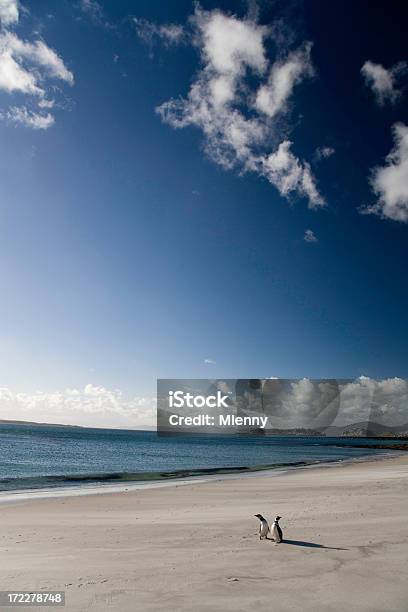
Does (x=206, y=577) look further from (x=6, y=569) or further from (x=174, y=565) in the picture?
(x=6, y=569)

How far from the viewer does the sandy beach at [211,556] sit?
6.85 meters

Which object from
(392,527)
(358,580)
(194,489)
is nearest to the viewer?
(358,580)

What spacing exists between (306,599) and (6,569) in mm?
6069

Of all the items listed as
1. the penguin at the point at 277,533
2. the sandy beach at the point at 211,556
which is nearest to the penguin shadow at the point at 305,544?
the sandy beach at the point at 211,556

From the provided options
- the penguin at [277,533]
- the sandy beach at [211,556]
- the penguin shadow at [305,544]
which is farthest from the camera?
the penguin at [277,533]

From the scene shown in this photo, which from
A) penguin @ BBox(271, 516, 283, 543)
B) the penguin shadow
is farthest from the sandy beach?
penguin @ BBox(271, 516, 283, 543)

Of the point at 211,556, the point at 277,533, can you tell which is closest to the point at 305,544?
the point at 277,533

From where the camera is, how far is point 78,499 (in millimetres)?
21984

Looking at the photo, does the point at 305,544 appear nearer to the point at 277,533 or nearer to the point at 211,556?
the point at 277,533

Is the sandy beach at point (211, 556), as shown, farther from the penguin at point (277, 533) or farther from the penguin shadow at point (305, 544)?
the penguin at point (277, 533)

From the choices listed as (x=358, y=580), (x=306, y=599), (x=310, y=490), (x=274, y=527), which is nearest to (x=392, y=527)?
(x=274, y=527)

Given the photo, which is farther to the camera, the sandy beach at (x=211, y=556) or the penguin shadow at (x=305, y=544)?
the penguin shadow at (x=305, y=544)

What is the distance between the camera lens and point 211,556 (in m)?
9.44

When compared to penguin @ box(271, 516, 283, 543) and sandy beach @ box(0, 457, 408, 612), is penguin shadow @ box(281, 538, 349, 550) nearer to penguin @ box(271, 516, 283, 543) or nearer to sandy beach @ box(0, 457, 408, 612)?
sandy beach @ box(0, 457, 408, 612)
